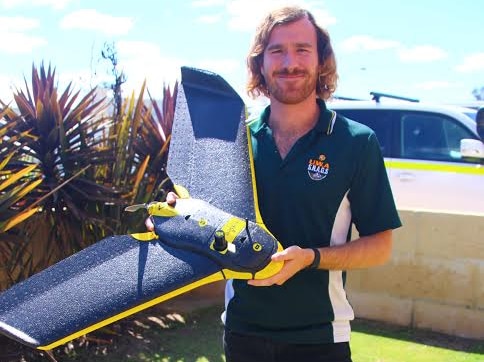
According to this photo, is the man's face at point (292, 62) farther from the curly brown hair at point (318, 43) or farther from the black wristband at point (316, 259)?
the black wristband at point (316, 259)

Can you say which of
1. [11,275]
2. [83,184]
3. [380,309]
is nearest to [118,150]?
[83,184]

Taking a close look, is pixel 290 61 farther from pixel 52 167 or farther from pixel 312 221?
pixel 52 167

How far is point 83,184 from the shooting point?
4.52 meters

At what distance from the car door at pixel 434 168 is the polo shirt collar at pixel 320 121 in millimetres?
4694

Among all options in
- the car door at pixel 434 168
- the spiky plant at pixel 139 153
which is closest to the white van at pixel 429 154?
the car door at pixel 434 168

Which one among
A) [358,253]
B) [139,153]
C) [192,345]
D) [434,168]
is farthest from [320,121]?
[434,168]

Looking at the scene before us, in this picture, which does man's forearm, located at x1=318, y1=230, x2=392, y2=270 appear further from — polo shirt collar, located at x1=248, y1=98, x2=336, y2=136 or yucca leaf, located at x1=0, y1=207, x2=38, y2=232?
yucca leaf, located at x1=0, y1=207, x2=38, y2=232

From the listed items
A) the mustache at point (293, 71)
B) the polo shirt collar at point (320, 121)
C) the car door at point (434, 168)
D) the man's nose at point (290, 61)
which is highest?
the man's nose at point (290, 61)

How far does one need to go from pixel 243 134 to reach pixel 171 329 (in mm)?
2843

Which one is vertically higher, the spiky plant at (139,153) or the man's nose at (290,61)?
the man's nose at (290,61)

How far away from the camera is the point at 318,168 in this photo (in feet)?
6.91

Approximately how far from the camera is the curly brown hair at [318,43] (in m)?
2.29

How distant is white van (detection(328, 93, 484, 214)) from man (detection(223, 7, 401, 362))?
183 inches

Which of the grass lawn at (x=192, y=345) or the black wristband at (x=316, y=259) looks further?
the grass lawn at (x=192, y=345)
